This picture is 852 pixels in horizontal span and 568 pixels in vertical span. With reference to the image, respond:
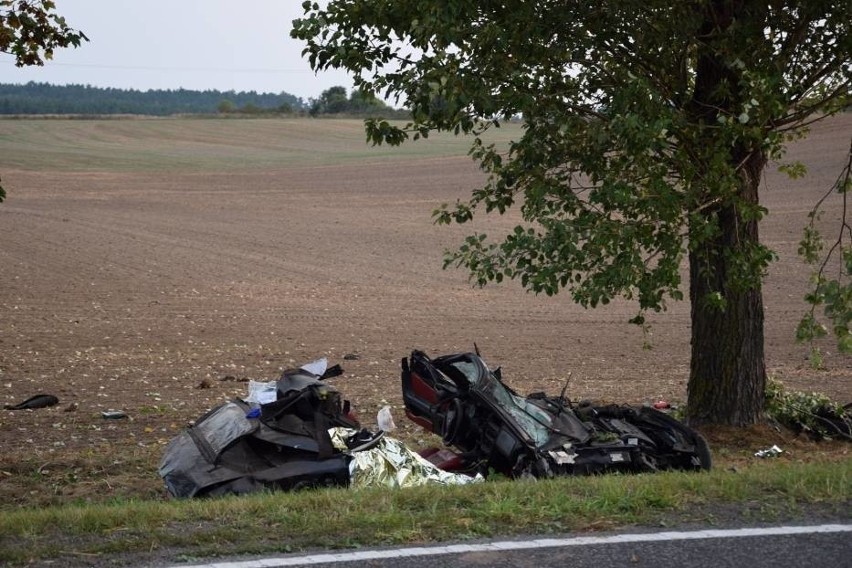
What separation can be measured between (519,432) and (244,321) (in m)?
13.0

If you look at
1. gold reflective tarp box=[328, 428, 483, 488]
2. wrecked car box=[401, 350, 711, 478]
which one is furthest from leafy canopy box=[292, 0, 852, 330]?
gold reflective tarp box=[328, 428, 483, 488]

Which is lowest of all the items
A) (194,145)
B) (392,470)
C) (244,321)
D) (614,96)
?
(244,321)

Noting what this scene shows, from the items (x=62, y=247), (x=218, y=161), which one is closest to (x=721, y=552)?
(x=62, y=247)

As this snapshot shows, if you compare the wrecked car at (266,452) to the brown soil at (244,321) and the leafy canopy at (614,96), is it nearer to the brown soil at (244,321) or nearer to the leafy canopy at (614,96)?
the brown soil at (244,321)

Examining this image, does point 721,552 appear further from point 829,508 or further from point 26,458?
point 26,458

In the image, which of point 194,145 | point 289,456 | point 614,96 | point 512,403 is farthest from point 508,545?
point 194,145

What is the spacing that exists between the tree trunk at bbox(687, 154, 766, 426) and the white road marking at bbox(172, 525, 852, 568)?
498 cm

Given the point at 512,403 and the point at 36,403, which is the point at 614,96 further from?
the point at 36,403

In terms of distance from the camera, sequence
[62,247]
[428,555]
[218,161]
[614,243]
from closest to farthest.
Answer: [428,555] → [614,243] → [62,247] → [218,161]

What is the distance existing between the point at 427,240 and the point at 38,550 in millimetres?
28078

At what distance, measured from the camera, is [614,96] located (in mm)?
9133

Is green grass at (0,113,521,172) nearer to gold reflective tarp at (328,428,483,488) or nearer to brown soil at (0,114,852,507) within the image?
brown soil at (0,114,852,507)

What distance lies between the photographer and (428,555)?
512 cm

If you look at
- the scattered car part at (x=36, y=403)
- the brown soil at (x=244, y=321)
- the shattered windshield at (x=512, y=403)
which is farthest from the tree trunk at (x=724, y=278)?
the scattered car part at (x=36, y=403)
